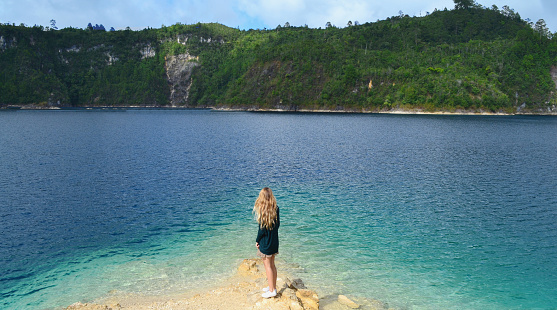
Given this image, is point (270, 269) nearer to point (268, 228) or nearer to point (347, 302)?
point (268, 228)

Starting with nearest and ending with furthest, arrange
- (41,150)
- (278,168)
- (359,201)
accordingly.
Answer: (359,201) < (278,168) < (41,150)

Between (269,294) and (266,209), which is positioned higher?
(266,209)

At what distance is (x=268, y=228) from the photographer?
11086 mm

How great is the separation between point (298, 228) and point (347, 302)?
28.6 ft

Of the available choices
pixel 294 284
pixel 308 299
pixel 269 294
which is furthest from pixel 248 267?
pixel 269 294

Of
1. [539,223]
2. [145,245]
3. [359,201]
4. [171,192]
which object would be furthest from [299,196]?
[539,223]

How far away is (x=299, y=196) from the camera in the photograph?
28.9m

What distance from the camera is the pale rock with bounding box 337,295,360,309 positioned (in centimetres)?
1281

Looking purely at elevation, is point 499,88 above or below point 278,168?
A: above

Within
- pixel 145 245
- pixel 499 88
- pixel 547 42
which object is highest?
pixel 547 42

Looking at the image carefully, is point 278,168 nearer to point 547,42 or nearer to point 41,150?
point 41,150

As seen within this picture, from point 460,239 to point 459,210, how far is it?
19.2ft

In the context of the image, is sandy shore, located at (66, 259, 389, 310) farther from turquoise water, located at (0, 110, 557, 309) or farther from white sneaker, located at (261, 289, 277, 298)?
turquoise water, located at (0, 110, 557, 309)

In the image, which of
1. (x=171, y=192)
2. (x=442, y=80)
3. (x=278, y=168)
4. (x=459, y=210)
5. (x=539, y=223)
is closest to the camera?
(x=539, y=223)
